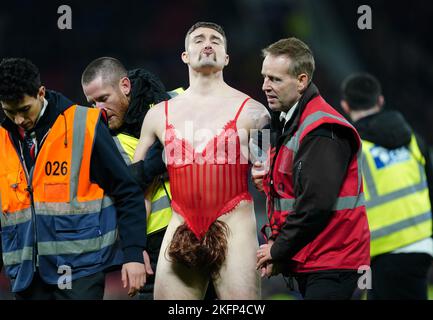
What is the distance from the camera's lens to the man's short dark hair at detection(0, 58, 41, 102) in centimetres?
380

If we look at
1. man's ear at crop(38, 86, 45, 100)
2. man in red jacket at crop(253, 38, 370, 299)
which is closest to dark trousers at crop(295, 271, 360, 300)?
man in red jacket at crop(253, 38, 370, 299)

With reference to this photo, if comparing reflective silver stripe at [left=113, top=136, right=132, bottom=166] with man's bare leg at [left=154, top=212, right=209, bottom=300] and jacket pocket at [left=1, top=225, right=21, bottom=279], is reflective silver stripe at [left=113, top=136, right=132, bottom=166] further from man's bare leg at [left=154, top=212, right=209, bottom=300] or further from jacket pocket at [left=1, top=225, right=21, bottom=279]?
jacket pocket at [left=1, top=225, right=21, bottom=279]

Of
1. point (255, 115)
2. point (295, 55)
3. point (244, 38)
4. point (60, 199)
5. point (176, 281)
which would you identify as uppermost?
point (244, 38)

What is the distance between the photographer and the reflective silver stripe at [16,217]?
3867mm

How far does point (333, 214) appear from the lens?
388cm

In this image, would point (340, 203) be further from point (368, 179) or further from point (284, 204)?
point (368, 179)

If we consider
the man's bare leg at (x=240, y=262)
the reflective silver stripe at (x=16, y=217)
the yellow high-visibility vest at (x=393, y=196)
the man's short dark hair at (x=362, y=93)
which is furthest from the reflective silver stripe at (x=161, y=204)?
the man's short dark hair at (x=362, y=93)

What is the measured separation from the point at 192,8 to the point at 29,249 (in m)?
8.33

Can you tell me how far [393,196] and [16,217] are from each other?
2609 millimetres

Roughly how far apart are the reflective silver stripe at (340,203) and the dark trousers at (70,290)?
899 millimetres

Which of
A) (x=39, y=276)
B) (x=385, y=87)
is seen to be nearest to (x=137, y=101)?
(x=39, y=276)

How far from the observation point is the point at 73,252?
384 centimetres

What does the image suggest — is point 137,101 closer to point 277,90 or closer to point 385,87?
point 277,90

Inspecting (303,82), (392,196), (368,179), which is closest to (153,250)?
(303,82)
